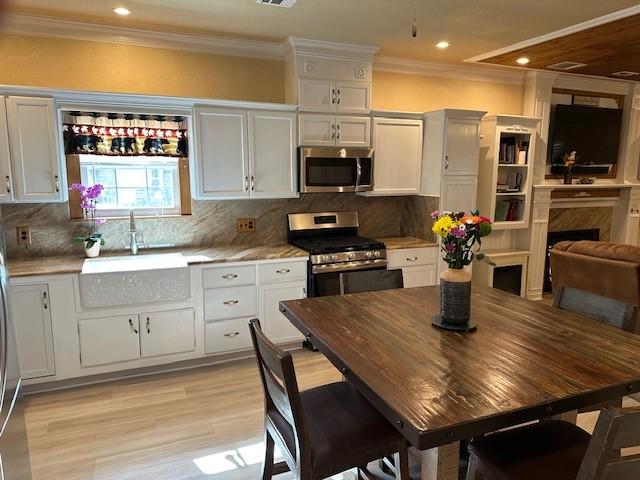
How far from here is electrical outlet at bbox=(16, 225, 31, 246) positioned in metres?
3.29

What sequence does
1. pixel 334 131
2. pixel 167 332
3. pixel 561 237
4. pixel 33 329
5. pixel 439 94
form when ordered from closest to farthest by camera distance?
pixel 33 329, pixel 167 332, pixel 334 131, pixel 439 94, pixel 561 237

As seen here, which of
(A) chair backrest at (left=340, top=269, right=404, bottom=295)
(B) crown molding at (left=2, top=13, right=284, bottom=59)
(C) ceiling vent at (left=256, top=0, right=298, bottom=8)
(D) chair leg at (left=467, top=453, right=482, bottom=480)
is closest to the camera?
(D) chair leg at (left=467, top=453, right=482, bottom=480)

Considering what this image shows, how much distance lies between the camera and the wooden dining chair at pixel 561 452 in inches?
41.8

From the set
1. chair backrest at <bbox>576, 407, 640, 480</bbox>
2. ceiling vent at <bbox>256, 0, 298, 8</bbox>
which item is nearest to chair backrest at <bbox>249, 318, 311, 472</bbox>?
chair backrest at <bbox>576, 407, 640, 480</bbox>

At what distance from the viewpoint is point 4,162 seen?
116 inches

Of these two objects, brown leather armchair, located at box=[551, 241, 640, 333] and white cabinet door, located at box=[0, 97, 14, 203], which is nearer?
brown leather armchair, located at box=[551, 241, 640, 333]

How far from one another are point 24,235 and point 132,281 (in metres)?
1.00

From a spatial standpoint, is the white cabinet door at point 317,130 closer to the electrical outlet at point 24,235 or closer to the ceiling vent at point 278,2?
the ceiling vent at point 278,2

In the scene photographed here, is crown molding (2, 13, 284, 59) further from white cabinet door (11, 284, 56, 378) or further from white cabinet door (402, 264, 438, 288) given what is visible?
white cabinet door (402, 264, 438, 288)

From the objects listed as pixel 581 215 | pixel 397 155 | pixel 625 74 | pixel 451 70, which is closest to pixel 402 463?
pixel 397 155

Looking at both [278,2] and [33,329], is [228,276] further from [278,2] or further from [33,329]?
[278,2]

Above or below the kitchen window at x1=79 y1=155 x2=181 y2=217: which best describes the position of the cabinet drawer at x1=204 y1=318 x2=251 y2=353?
below

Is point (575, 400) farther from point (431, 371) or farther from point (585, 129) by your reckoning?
point (585, 129)

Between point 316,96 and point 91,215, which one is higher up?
point 316,96
